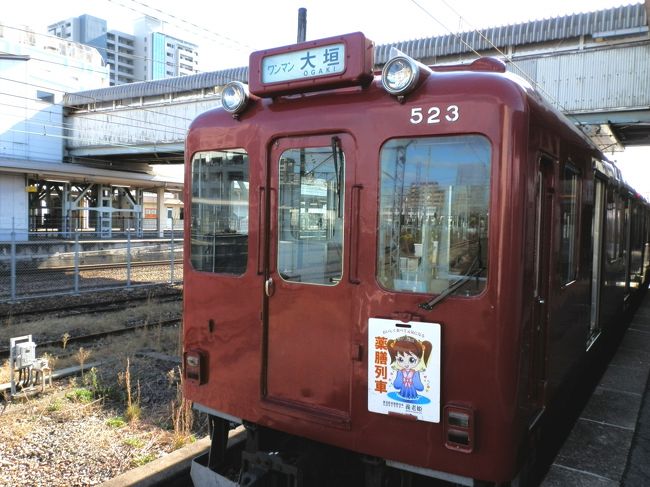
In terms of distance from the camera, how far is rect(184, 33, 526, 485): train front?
9.13 ft

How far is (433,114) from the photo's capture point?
291cm

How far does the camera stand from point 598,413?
5.05 m

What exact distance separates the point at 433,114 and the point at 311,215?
96cm

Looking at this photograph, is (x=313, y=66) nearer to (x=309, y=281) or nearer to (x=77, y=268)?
(x=309, y=281)

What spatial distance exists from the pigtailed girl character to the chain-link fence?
11.6 meters

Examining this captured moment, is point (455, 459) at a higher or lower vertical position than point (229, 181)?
lower

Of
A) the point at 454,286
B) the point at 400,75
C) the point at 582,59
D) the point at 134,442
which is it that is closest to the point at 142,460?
the point at 134,442

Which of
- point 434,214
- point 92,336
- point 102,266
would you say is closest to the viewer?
point 434,214

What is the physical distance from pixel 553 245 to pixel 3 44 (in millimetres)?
37780

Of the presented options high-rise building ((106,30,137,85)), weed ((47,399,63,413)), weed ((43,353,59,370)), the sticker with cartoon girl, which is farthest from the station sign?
high-rise building ((106,30,137,85))

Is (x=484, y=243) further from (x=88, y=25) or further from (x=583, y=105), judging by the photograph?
(x=88, y=25)

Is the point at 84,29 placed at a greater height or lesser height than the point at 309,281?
greater

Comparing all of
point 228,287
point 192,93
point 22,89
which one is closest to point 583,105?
point 228,287

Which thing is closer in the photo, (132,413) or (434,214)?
(434,214)
